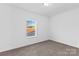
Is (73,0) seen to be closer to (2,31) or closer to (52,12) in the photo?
(52,12)

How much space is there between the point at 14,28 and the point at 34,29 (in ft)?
3.20

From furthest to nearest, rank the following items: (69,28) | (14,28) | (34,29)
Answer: (69,28)
(14,28)
(34,29)

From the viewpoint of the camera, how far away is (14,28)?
2.82 metres

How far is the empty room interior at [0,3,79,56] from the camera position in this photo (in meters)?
2.22

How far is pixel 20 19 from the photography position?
9.43ft

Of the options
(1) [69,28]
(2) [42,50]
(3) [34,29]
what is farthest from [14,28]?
(1) [69,28]

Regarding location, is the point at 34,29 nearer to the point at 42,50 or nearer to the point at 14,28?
the point at 42,50

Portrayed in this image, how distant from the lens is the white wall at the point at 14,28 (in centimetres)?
242

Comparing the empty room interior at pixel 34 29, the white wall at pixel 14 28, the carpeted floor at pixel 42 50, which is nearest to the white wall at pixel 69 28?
the empty room interior at pixel 34 29

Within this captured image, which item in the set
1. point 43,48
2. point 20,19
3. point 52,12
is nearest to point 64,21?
point 52,12

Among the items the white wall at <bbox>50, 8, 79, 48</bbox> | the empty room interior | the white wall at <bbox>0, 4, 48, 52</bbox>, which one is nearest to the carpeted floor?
the empty room interior

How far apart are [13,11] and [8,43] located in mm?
997

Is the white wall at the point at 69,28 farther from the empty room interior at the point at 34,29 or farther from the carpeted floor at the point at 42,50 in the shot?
Result: the carpeted floor at the point at 42,50

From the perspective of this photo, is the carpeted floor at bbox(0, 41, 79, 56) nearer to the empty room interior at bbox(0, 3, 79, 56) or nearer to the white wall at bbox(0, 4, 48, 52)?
the empty room interior at bbox(0, 3, 79, 56)
